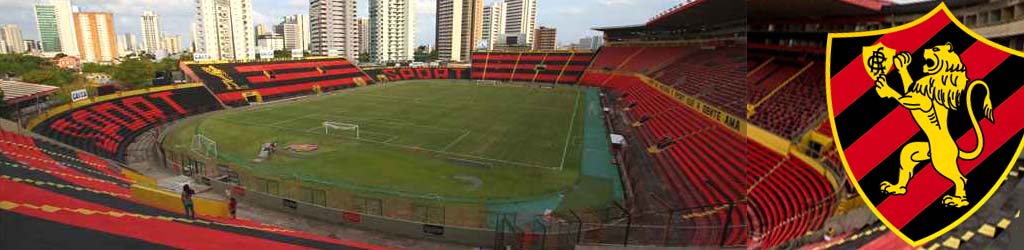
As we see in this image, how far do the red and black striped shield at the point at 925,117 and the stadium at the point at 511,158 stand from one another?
8cm

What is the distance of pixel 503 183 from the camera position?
15.1 m

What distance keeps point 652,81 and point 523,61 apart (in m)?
33.4

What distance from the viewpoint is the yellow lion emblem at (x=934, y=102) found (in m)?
2.46

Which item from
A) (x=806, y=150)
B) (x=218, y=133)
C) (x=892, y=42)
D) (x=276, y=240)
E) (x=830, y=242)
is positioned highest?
(x=892, y=42)

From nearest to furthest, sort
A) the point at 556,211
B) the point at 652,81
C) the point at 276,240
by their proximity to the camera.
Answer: the point at 276,240
the point at 556,211
the point at 652,81

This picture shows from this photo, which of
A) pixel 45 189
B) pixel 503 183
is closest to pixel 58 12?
pixel 45 189

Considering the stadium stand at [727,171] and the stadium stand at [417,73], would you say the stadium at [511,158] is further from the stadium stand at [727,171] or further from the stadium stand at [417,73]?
the stadium stand at [417,73]

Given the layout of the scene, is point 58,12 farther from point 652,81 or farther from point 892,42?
point 652,81

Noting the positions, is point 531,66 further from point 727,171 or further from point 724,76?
point 724,76

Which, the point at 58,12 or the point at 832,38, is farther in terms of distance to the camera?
A: the point at 58,12

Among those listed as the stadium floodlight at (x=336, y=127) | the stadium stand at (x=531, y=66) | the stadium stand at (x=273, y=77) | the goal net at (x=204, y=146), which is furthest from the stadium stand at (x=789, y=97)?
the stadium stand at (x=531, y=66)

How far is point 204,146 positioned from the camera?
19656mm

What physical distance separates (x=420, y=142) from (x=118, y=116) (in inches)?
690

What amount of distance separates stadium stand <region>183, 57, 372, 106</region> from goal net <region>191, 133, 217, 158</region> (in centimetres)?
1470
